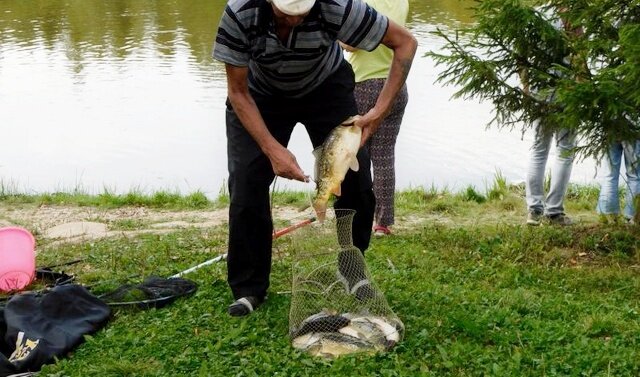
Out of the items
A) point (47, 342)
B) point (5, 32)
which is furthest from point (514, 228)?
point (5, 32)

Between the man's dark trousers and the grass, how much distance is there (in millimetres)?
197

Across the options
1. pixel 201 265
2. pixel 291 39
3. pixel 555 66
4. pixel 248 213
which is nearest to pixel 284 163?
pixel 248 213

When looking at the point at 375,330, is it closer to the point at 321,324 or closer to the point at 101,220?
the point at 321,324

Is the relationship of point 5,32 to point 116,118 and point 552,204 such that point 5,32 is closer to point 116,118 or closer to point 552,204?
point 116,118

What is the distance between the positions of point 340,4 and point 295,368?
1670 mm

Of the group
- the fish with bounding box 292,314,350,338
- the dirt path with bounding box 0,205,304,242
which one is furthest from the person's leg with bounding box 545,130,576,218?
the fish with bounding box 292,314,350,338

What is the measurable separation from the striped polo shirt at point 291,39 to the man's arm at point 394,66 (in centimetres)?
8

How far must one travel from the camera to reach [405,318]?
4.58 m

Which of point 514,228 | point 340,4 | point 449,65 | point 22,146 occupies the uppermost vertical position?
point 340,4

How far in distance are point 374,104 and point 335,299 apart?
2072mm

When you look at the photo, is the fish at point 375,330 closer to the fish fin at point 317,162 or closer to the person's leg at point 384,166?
the fish fin at point 317,162

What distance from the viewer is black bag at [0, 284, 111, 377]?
4.38 metres

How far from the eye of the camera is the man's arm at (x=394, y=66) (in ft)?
14.9

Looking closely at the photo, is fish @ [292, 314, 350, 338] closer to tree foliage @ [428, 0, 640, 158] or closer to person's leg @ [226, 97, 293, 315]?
person's leg @ [226, 97, 293, 315]
